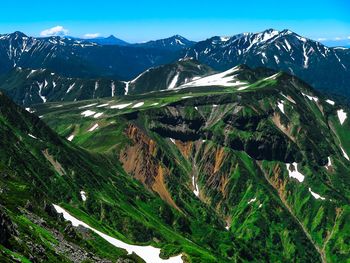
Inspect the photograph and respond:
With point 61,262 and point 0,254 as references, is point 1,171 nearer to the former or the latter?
point 61,262

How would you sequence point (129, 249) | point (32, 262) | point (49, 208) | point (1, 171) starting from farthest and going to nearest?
point (129, 249) → point (1, 171) → point (49, 208) → point (32, 262)

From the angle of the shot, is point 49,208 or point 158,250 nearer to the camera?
point 49,208

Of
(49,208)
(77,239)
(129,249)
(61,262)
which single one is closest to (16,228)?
(61,262)

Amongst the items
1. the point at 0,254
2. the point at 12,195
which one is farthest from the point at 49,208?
the point at 0,254

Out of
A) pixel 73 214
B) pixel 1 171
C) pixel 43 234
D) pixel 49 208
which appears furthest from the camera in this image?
pixel 73 214

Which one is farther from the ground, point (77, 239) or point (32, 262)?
point (32, 262)

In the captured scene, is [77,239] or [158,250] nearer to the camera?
[77,239]

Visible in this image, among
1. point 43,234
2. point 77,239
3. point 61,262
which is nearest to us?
point 61,262

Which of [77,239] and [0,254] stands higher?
[0,254]

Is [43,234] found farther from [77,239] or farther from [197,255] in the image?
[197,255]

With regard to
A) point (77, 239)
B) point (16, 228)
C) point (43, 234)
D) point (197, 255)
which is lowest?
point (197, 255)
